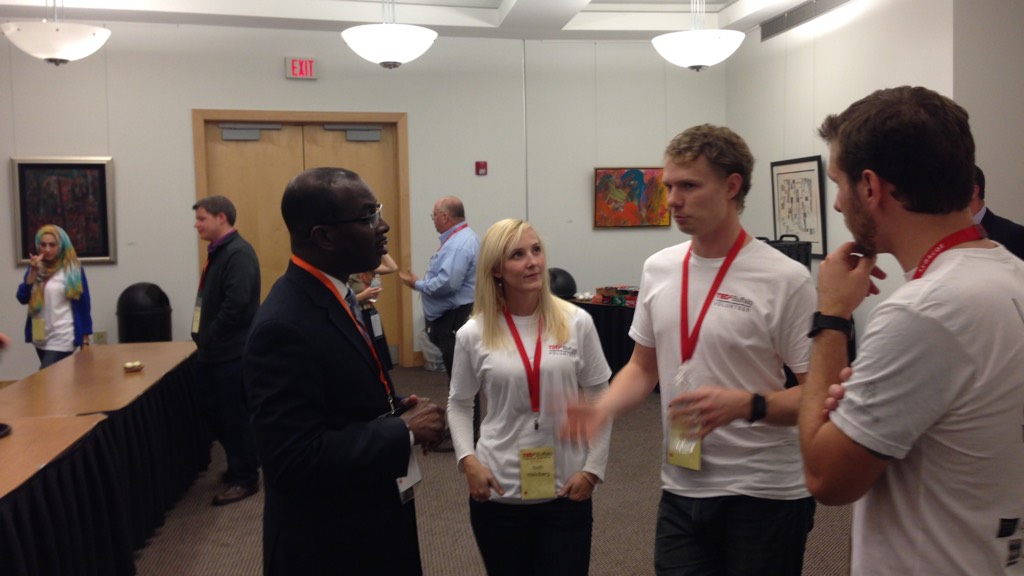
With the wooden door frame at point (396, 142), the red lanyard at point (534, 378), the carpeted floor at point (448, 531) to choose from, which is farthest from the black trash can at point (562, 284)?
the red lanyard at point (534, 378)

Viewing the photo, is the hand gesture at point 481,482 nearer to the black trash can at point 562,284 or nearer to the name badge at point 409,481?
the name badge at point 409,481

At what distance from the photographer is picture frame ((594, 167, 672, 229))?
8.39m

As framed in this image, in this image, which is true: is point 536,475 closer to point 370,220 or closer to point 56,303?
point 370,220

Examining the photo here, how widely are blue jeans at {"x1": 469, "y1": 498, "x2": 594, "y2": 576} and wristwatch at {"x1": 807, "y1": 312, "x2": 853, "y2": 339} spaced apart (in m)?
1.06

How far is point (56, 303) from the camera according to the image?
5.41m

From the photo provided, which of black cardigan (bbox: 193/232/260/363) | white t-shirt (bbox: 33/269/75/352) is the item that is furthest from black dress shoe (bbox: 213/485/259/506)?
white t-shirt (bbox: 33/269/75/352)

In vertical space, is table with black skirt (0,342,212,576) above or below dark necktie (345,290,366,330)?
below

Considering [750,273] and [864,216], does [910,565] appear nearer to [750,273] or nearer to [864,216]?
[864,216]

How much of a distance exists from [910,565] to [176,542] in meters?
3.60

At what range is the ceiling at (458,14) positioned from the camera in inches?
265

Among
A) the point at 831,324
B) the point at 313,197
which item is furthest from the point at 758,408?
the point at 313,197

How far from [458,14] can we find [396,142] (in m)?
1.39

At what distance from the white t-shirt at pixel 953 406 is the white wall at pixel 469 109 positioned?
5.07 m

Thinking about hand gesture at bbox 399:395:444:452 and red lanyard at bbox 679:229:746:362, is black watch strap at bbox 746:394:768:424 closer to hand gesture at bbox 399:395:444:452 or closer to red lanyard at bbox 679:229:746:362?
red lanyard at bbox 679:229:746:362
